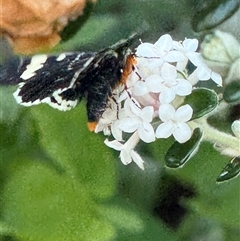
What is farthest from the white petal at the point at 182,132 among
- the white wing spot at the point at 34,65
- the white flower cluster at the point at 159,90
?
the white wing spot at the point at 34,65

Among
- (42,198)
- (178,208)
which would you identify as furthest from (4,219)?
(178,208)

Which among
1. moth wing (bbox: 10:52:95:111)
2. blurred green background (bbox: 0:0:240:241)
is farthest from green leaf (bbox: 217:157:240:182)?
moth wing (bbox: 10:52:95:111)

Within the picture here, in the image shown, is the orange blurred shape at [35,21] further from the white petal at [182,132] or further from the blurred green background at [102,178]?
the white petal at [182,132]

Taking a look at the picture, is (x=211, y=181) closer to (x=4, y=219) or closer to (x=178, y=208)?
(x=178, y=208)

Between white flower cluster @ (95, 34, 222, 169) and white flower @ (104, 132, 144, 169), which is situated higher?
white flower cluster @ (95, 34, 222, 169)

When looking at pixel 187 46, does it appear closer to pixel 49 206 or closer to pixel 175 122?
pixel 175 122

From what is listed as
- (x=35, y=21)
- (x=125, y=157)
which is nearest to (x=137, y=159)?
(x=125, y=157)

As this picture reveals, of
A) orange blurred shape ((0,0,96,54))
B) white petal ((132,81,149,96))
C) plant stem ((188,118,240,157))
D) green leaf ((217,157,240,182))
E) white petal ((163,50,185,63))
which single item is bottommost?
green leaf ((217,157,240,182))

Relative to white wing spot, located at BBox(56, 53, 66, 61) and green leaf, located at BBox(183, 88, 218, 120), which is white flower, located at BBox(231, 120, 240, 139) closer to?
green leaf, located at BBox(183, 88, 218, 120)
